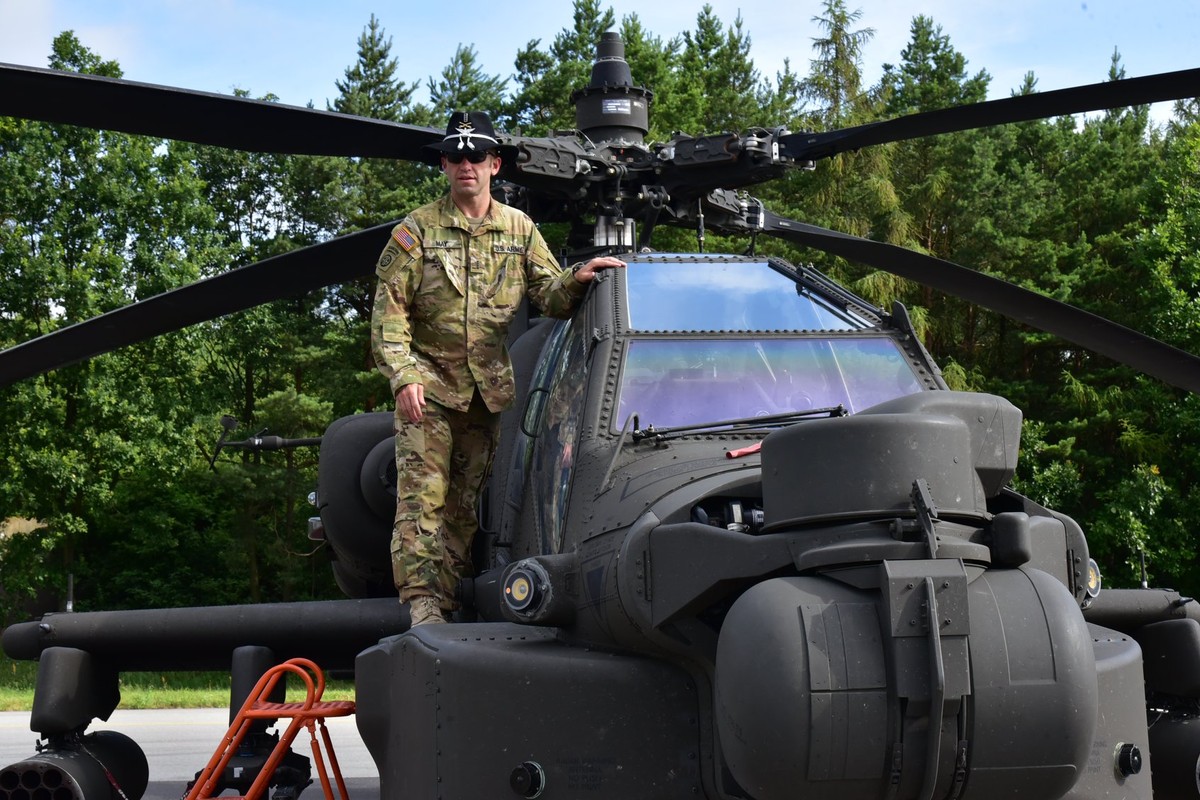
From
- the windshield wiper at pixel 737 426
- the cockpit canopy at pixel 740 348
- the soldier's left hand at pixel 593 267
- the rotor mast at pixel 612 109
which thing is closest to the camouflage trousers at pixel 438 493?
the soldier's left hand at pixel 593 267

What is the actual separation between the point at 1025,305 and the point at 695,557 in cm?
326

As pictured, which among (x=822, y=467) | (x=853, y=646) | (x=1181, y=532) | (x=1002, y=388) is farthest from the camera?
(x=1002, y=388)

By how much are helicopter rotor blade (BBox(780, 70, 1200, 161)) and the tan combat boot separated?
2.53 meters

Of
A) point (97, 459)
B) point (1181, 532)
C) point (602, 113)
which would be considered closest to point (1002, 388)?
point (1181, 532)

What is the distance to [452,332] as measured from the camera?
508cm

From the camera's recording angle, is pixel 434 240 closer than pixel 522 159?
Yes

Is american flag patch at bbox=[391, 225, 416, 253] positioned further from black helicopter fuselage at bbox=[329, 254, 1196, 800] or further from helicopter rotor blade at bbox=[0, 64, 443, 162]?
black helicopter fuselage at bbox=[329, 254, 1196, 800]

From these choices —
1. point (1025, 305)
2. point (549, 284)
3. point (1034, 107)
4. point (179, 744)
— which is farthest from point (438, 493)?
point (179, 744)

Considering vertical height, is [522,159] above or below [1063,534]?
above

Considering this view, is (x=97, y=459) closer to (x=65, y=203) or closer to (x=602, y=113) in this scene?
(x=65, y=203)

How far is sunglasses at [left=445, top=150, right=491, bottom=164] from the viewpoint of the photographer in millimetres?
5133

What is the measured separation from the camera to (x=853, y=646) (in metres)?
3.05

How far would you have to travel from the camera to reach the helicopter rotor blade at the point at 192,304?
5.53m

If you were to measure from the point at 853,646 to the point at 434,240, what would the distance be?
8.53ft
